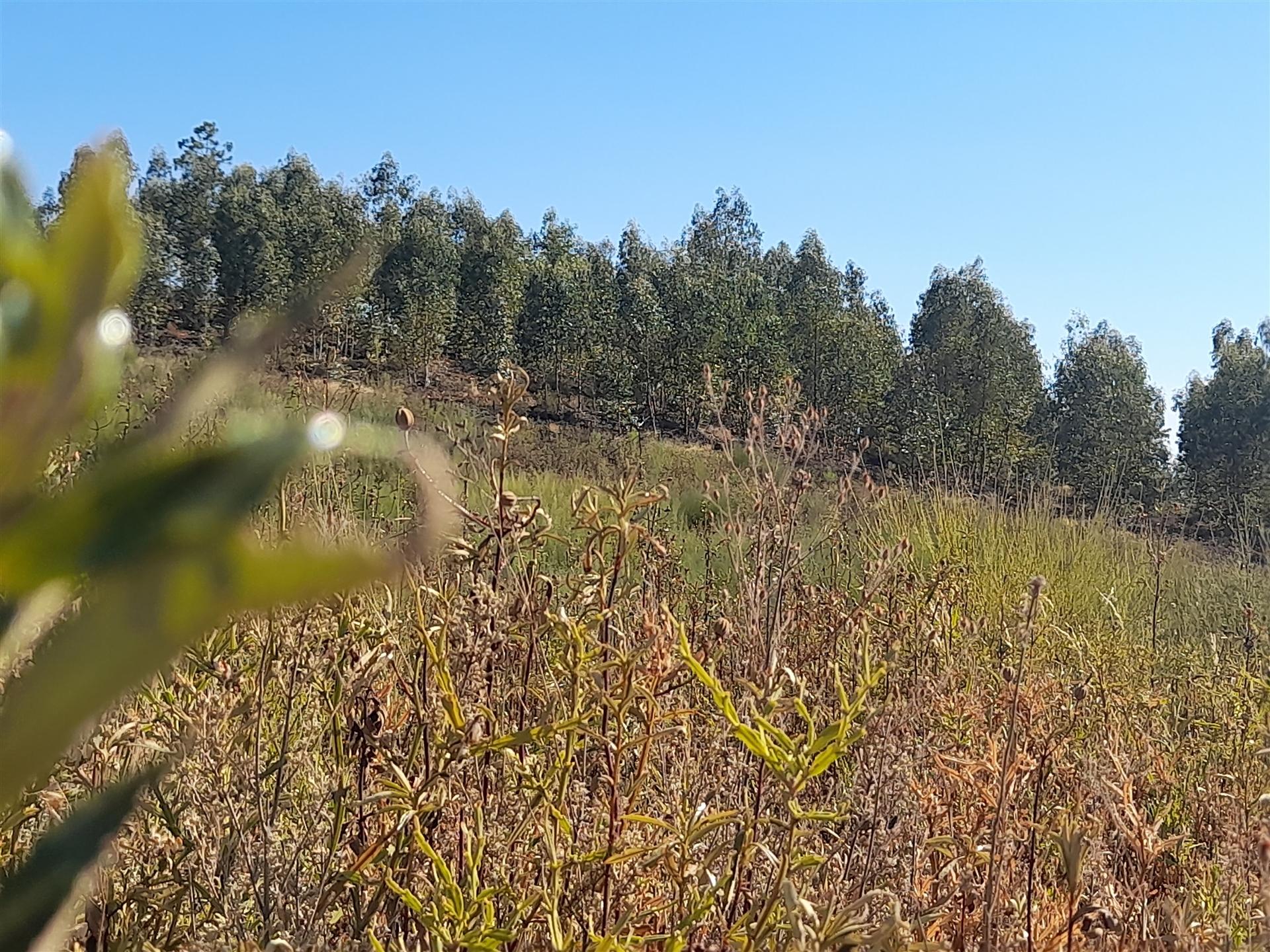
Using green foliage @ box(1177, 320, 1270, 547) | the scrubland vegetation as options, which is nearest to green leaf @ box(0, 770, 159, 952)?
the scrubland vegetation

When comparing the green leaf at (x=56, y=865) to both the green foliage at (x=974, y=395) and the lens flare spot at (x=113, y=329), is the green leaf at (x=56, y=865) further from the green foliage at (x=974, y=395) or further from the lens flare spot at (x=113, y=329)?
the green foliage at (x=974, y=395)

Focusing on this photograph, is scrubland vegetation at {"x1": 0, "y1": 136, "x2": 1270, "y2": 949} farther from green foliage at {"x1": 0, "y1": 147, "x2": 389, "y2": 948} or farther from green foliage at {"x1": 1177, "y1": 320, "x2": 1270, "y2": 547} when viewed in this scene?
green foliage at {"x1": 1177, "y1": 320, "x2": 1270, "y2": 547}

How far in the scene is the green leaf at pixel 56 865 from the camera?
0.20 metres

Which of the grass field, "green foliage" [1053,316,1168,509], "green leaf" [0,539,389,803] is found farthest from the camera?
"green foliage" [1053,316,1168,509]

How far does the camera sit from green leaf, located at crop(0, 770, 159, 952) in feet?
0.66

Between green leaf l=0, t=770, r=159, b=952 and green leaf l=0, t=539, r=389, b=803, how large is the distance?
0.08 meters

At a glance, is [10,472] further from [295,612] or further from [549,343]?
[549,343]

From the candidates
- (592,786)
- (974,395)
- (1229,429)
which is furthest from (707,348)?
(592,786)

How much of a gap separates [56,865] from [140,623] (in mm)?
116

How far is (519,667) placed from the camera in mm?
1368

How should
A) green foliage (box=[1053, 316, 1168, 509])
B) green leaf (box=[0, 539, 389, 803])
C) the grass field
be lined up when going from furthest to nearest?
green foliage (box=[1053, 316, 1168, 509])
the grass field
green leaf (box=[0, 539, 389, 803])

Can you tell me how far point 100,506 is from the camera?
146 mm

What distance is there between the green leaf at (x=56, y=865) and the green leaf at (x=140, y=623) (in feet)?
0.28

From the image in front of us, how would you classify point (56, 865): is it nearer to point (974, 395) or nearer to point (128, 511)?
point (128, 511)
